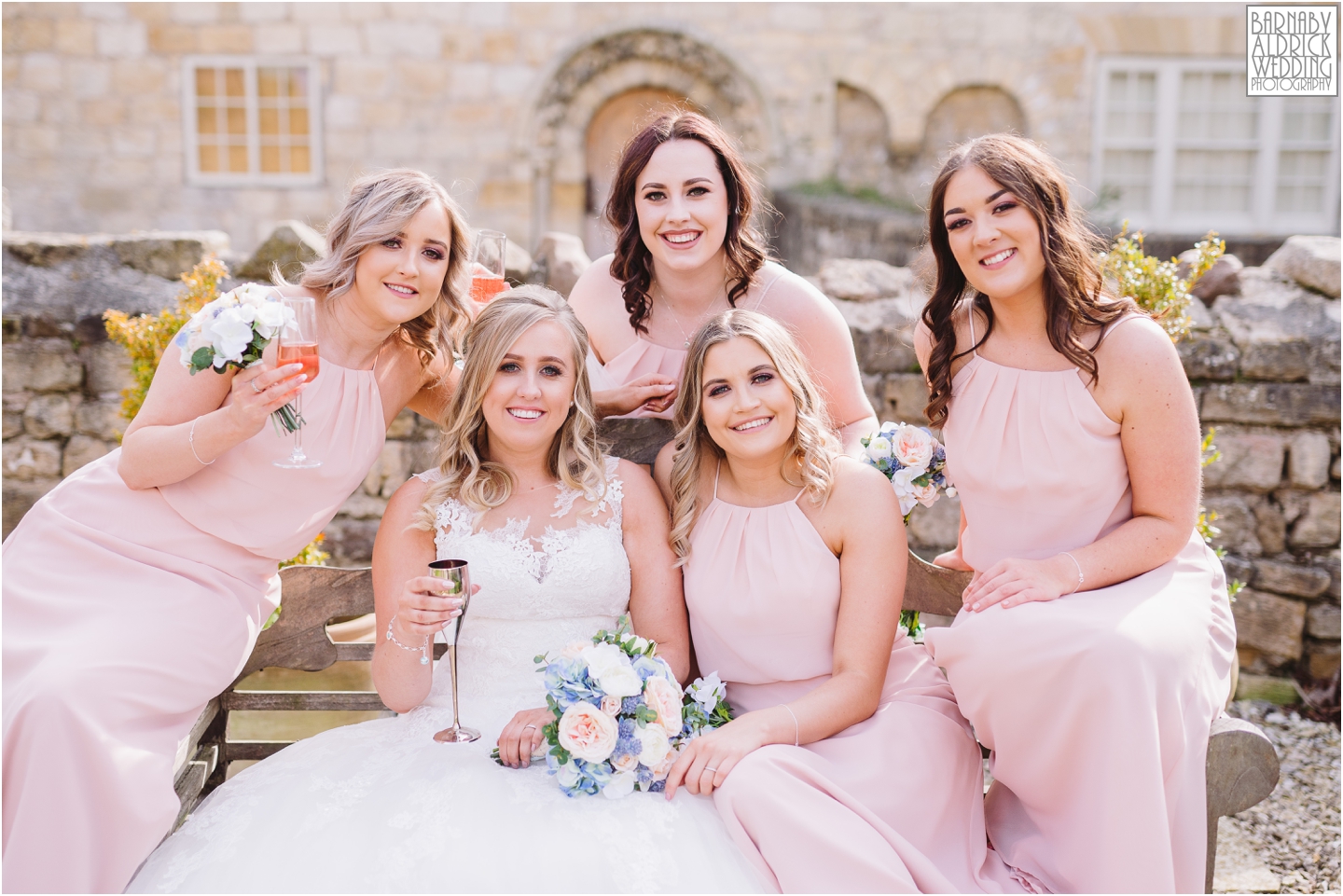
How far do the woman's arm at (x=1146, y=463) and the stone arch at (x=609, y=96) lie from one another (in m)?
8.97

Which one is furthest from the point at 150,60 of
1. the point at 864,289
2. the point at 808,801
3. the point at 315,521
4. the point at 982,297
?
the point at 808,801

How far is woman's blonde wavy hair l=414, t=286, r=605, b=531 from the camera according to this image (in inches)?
110

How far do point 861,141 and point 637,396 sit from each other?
9.58m

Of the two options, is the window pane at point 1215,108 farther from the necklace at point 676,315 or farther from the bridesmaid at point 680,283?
the necklace at point 676,315

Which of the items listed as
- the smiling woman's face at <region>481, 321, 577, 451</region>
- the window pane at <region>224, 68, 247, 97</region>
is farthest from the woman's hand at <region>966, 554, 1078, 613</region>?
the window pane at <region>224, 68, 247, 97</region>

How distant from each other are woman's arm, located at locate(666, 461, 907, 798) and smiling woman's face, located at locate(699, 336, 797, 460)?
0.25 metres

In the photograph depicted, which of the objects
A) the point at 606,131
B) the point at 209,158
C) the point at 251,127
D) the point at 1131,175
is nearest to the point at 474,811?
the point at 606,131

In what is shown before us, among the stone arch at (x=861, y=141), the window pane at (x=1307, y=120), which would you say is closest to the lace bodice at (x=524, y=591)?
the stone arch at (x=861, y=141)

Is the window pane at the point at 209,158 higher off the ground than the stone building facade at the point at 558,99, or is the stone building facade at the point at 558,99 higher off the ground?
the stone building facade at the point at 558,99

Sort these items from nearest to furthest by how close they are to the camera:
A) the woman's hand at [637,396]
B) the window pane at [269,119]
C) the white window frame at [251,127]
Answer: the woman's hand at [637,396], the white window frame at [251,127], the window pane at [269,119]

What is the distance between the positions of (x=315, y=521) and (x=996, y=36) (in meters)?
11.0

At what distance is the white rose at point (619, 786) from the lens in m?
2.24

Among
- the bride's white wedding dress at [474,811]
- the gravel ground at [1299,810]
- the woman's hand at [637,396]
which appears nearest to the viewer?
the bride's white wedding dress at [474,811]

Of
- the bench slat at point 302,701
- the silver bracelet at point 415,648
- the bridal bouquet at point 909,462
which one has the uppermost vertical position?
the bridal bouquet at point 909,462
